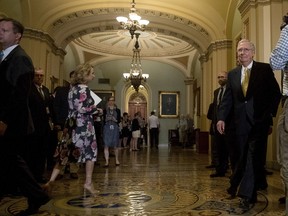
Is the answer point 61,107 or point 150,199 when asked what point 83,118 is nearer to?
point 61,107

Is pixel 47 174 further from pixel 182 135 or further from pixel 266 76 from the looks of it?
pixel 182 135

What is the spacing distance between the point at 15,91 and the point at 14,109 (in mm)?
127

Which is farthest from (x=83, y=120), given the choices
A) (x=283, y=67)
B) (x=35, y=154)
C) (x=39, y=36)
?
(x=39, y=36)

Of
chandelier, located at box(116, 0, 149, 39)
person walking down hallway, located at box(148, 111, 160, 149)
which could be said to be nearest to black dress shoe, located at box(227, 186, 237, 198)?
chandelier, located at box(116, 0, 149, 39)

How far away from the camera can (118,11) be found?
10.6 metres

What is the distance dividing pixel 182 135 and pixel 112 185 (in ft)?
37.5

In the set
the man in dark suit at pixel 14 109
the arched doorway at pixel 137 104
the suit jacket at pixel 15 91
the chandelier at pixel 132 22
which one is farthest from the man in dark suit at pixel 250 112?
the arched doorway at pixel 137 104

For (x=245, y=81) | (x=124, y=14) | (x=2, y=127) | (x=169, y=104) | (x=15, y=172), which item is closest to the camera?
(x=2, y=127)

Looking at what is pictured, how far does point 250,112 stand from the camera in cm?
308

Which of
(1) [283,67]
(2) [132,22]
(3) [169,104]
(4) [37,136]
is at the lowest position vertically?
(4) [37,136]

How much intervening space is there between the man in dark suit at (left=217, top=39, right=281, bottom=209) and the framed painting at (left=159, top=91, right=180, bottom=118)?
15005 mm

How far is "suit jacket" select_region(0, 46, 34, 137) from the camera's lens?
235cm

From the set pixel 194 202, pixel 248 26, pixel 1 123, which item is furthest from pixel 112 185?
pixel 248 26

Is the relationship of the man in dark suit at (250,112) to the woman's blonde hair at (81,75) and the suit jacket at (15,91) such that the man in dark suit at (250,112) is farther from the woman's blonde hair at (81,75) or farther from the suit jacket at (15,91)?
the suit jacket at (15,91)
